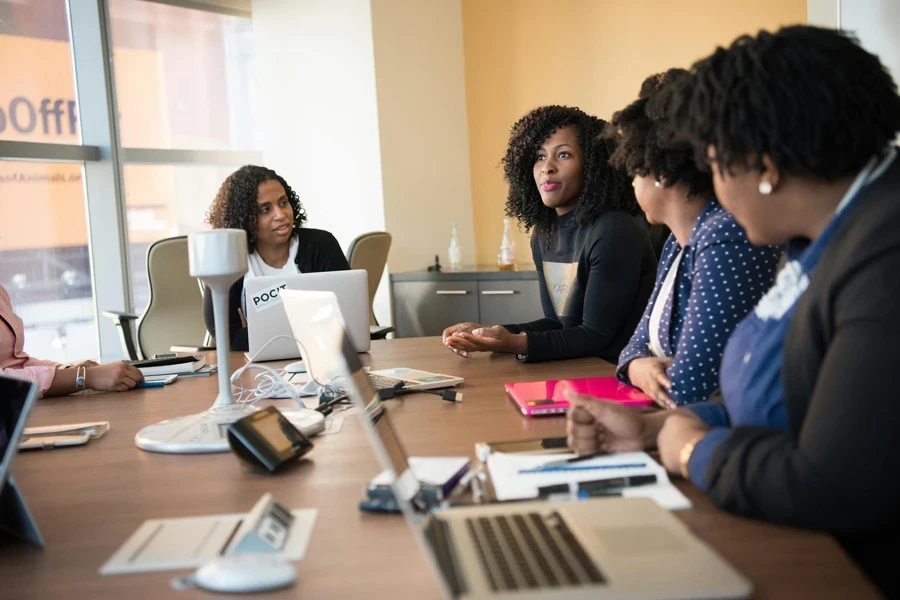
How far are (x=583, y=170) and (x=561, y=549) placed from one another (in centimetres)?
199

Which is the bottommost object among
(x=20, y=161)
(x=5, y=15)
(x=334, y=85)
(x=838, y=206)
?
(x=838, y=206)

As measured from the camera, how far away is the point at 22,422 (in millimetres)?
1140

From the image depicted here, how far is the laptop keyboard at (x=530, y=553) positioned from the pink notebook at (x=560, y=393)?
0.64 metres

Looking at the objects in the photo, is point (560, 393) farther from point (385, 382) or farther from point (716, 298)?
point (385, 382)

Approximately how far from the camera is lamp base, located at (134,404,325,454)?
1580mm

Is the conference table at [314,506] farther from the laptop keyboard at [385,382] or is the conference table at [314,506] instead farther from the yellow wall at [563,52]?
the yellow wall at [563,52]

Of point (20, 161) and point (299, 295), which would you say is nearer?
point (299, 295)

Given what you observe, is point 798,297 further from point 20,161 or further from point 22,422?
point 20,161

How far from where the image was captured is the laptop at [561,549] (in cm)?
83

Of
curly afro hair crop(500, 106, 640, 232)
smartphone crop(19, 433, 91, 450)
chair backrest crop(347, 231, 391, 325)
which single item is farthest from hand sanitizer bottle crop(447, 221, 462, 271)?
smartphone crop(19, 433, 91, 450)

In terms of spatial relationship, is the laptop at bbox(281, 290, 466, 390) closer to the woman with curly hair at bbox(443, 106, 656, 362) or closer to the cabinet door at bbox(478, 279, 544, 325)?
the woman with curly hair at bbox(443, 106, 656, 362)

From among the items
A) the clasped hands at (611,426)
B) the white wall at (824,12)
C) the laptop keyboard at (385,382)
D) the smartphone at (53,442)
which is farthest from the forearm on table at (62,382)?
the white wall at (824,12)

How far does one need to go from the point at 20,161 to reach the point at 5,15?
0.73 meters

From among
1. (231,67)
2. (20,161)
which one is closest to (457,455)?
(20,161)
